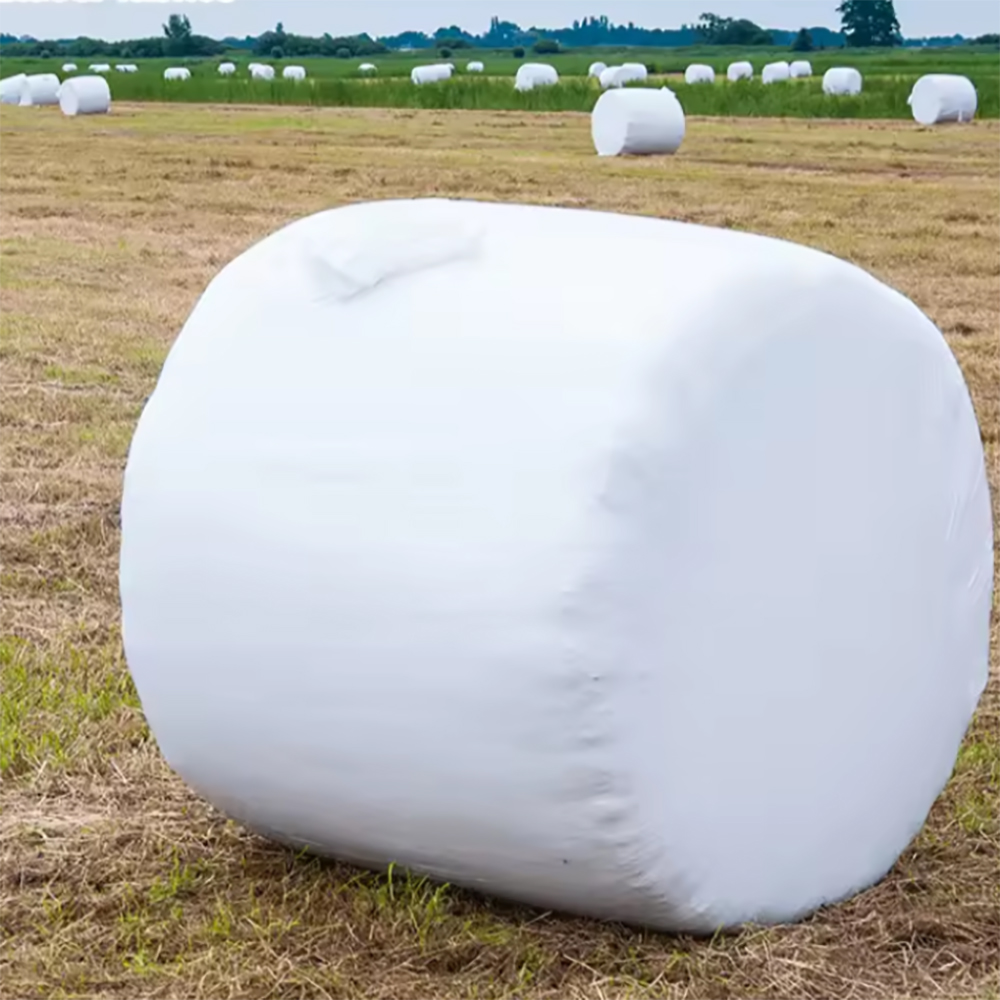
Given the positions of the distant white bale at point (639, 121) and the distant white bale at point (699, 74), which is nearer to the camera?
the distant white bale at point (639, 121)

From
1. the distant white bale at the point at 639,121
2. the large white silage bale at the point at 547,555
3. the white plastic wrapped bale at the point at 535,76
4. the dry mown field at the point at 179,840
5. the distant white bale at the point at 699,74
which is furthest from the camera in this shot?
the distant white bale at the point at 699,74

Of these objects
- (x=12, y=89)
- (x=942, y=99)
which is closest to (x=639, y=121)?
(x=942, y=99)

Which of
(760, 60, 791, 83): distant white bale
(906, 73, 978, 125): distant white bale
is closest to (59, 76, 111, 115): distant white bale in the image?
(906, 73, 978, 125): distant white bale

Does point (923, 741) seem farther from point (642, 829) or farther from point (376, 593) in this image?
point (376, 593)

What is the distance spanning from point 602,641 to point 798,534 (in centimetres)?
48

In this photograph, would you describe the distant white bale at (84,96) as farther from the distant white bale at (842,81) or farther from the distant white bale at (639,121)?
the distant white bale at (842,81)

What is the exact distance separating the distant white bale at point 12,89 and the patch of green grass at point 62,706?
3130 cm

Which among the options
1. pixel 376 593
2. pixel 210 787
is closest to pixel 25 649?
pixel 210 787

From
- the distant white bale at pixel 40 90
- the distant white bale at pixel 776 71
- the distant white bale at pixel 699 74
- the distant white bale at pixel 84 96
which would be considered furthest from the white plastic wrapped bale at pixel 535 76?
the distant white bale at pixel 84 96

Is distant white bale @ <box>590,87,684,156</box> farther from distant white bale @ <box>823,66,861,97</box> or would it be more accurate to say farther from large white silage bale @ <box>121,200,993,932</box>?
large white silage bale @ <box>121,200,993,932</box>

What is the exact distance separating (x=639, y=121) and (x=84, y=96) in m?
12.1

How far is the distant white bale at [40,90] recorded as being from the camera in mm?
32906

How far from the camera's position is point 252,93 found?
107 feet

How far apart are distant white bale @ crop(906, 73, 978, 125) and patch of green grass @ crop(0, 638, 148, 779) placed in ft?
72.8
